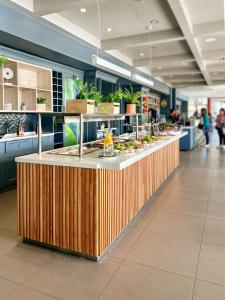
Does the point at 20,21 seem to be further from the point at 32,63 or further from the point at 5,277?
the point at 5,277

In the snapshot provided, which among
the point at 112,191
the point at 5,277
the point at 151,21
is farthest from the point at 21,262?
the point at 151,21

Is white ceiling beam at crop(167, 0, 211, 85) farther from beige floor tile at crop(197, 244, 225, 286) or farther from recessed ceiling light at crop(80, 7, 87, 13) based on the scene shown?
beige floor tile at crop(197, 244, 225, 286)

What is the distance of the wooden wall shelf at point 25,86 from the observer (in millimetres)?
4898

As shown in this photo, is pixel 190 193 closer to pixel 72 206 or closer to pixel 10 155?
pixel 72 206

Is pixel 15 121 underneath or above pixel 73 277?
above

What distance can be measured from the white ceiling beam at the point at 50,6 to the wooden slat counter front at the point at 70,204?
2629mm

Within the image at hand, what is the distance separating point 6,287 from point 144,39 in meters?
5.79

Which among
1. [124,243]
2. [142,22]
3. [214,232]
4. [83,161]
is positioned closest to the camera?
[83,161]

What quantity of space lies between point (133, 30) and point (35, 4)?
2.45 meters

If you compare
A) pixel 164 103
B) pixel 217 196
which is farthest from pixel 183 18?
pixel 164 103

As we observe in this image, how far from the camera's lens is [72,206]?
2.52 meters

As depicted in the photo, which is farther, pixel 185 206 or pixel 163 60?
pixel 163 60

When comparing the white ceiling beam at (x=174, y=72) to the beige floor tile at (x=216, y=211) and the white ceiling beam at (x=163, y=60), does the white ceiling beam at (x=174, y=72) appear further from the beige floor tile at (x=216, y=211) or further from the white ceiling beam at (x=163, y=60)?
the beige floor tile at (x=216, y=211)

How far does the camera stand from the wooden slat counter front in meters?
2.44
